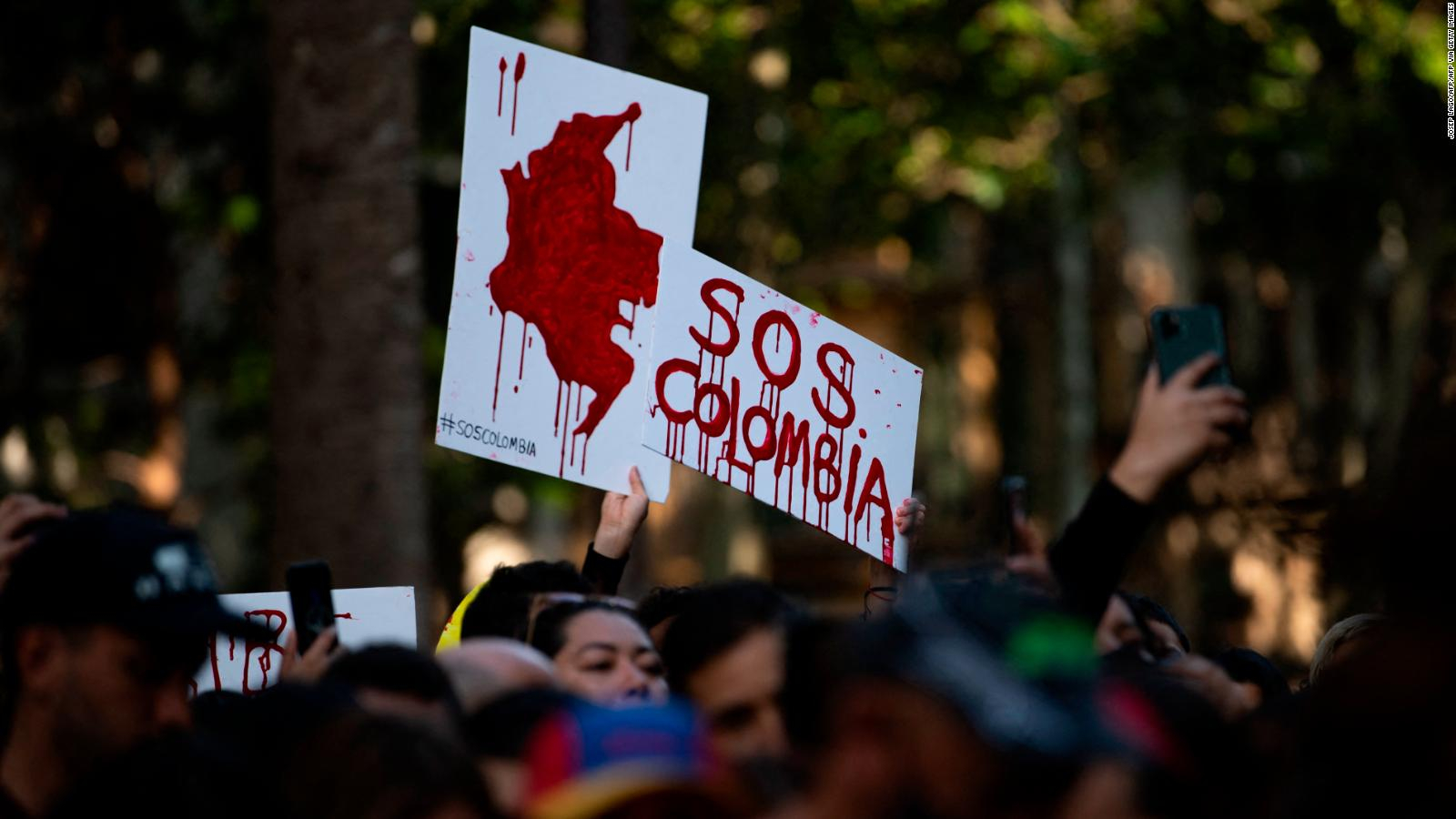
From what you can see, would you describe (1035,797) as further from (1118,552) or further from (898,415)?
(898,415)

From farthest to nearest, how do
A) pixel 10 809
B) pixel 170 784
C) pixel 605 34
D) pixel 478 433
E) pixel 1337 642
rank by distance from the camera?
pixel 605 34
pixel 478 433
pixel 1337 642
pixel 10 809
pixel 170 784

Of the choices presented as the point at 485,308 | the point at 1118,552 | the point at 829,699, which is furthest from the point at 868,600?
the point at 829,699

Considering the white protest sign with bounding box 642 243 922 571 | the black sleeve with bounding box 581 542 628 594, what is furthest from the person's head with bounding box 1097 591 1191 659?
the black sleeve with bounding box 581 542 628 594

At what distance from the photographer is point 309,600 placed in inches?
169

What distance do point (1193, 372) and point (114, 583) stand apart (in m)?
1.74

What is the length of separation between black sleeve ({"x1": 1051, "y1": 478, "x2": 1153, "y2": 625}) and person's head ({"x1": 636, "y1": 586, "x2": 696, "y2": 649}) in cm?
150

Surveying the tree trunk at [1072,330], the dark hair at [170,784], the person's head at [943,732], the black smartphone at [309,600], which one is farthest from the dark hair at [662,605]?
the tree trunk at [1072,330]

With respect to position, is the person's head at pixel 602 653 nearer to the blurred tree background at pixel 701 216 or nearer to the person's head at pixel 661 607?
the person's head at pixel 661 607

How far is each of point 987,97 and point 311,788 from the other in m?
14.1

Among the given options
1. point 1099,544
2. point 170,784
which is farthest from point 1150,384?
point 170,784

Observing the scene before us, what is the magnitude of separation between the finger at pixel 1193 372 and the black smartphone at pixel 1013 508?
37 centimetres

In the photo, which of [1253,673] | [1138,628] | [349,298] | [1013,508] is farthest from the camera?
[349,298]

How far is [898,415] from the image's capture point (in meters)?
5.59

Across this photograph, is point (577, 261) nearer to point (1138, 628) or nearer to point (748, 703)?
point (748, 703)
